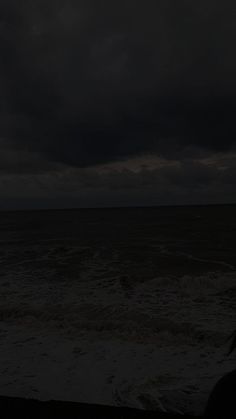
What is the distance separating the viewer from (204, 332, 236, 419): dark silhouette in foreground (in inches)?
143

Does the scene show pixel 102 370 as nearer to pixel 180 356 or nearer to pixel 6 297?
pixel 180 356

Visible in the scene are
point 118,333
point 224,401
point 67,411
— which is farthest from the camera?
point 118,333

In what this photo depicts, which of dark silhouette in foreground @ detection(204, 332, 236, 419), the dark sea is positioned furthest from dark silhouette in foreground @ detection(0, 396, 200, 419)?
the dark sea

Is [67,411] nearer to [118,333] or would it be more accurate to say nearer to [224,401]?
[224,401]

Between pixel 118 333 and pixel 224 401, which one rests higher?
pixel 224 401

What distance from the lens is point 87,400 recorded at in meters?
5.82

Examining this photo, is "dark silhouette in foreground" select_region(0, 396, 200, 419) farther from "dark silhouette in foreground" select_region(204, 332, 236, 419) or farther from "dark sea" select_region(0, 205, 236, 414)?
"dark sea" select_region(0, 205, 236, 414)

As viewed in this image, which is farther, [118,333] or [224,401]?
[118,333]

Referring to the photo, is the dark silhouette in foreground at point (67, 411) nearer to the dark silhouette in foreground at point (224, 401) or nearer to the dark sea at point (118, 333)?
the dark silhouette in foreground at point (224, 401)

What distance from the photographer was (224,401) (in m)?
3.75

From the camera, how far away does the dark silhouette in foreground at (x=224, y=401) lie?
363 cm

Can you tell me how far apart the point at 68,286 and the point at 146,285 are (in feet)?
12.8

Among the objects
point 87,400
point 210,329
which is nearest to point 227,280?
point 210,329

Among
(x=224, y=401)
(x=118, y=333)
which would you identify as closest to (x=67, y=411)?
(x=224, y=401)
